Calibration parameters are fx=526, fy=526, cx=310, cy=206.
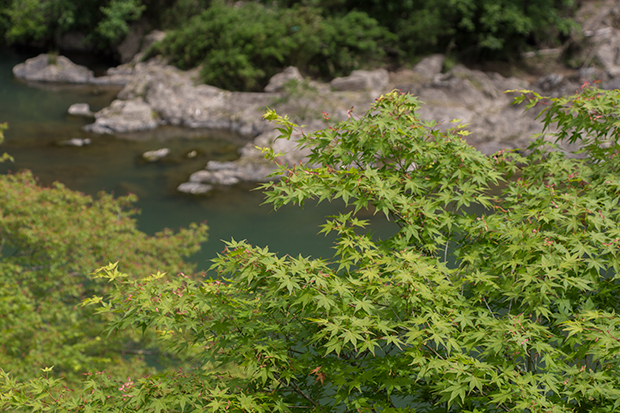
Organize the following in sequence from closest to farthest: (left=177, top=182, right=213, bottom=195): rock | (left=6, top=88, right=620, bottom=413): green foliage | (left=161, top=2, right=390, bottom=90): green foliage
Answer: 1. (left=6, top=88, right=620, bottom=413): green foliage
2. (left=177, top=182, right=213, bottom=195): rock
3. (left=161, top=2, right=390, bottom=90): green foliage

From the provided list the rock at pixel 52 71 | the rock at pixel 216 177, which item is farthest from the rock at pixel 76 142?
the rock at pixel 52 71

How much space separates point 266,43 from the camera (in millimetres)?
22938

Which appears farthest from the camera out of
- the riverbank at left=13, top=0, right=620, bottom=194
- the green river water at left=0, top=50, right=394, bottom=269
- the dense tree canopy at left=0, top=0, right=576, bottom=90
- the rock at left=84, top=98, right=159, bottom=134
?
the dense tree canopy at left=0, top=0, right=576, bottom=90

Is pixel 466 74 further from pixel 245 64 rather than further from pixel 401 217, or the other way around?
pixel 401 217

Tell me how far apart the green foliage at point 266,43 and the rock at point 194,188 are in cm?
759

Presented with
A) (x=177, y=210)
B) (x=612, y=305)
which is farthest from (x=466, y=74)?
(x=612, y=305)

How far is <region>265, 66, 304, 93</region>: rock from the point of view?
21698 mm

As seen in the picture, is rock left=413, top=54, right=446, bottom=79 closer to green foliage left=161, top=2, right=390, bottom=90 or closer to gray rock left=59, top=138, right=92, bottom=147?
green foliage left=161, top=2, right=390, bottom=90

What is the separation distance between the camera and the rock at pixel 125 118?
1973 centimetres

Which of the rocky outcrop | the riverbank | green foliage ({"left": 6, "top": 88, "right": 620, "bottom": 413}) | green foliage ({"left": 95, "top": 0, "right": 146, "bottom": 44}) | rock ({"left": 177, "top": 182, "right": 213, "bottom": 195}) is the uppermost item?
green foliage ({"left": 6, "top": 88, "right": 620, "bottom": 413})

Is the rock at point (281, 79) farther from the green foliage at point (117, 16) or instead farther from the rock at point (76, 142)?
the green foliage at point (117, 16)

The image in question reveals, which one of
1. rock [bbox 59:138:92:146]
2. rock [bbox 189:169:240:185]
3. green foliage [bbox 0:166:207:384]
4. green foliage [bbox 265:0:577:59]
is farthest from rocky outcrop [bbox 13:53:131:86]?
green foliage [bbox 0:166:207:384]

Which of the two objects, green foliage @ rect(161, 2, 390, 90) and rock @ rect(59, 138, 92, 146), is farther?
green foliage @ rect(161, 2, 390, 90)

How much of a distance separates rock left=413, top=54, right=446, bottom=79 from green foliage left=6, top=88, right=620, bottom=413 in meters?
20.8
